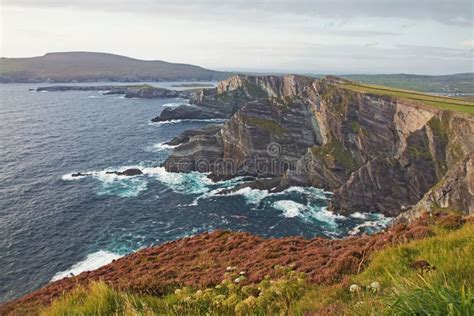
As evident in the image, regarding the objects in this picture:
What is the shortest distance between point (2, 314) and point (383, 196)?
5778 centimetres

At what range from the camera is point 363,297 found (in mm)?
7109

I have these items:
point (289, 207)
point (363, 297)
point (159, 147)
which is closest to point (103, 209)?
point (289, 207)

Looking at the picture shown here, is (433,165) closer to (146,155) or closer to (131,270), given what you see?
(131,270)

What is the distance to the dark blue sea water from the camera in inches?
1986

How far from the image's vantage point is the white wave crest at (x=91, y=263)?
151 feet

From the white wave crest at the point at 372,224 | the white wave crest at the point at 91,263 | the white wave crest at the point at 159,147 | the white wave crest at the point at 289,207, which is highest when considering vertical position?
the white wave crest at the point at 159,147

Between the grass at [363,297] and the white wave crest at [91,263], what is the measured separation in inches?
1581

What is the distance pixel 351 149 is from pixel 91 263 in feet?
183

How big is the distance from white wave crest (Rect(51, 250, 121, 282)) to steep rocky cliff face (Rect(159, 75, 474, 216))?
123 ft

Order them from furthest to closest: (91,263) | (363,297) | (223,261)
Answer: (91,263) → (223,261) → (363,297)

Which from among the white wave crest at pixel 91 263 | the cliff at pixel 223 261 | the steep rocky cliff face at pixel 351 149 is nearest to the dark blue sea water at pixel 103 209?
the white wave crest at pixel 91 263

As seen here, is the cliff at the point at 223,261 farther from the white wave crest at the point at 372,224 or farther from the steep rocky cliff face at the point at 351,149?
the steep rocky cliff face at the point at 351,149

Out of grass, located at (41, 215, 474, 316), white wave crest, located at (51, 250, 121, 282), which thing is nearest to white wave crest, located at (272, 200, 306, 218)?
white wave crest, located at (51, 250, 121, 282)

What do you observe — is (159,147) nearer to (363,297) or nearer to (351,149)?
(351,149)
